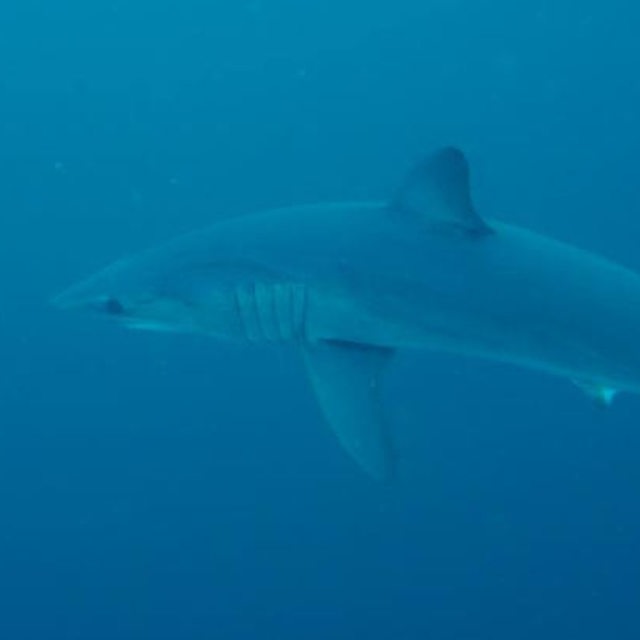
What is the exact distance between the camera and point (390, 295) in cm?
323

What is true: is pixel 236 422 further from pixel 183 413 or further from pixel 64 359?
pixel 64 359

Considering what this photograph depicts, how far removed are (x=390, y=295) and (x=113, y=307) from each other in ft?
2.97

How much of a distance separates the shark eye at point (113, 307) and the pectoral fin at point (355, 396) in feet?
2.02

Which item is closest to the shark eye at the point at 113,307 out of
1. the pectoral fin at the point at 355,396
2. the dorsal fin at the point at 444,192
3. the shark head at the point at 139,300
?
the shark head at the point at 139,300

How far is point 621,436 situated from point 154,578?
408 centimetres

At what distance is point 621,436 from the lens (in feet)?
29.4

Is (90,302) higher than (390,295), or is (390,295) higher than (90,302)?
(90,302)

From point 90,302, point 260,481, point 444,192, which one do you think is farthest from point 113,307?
point 260,481

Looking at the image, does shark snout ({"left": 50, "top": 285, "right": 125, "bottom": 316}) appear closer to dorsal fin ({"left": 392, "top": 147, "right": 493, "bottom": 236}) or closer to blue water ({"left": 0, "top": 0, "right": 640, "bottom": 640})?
dorsal fin ({"left": 392, "top": 147, "right": 493, "bottom": 236})

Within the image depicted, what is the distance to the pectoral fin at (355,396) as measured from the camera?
10.3 feet

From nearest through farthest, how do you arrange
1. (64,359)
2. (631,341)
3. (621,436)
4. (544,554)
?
1. (631,341)
2. (544,554)
3. (621,436)
4. (64,359)

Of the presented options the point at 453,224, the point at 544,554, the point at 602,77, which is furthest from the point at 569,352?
the point at 602,77

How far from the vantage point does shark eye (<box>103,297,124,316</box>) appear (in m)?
3.39

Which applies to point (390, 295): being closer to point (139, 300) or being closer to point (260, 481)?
point (139, 300)
